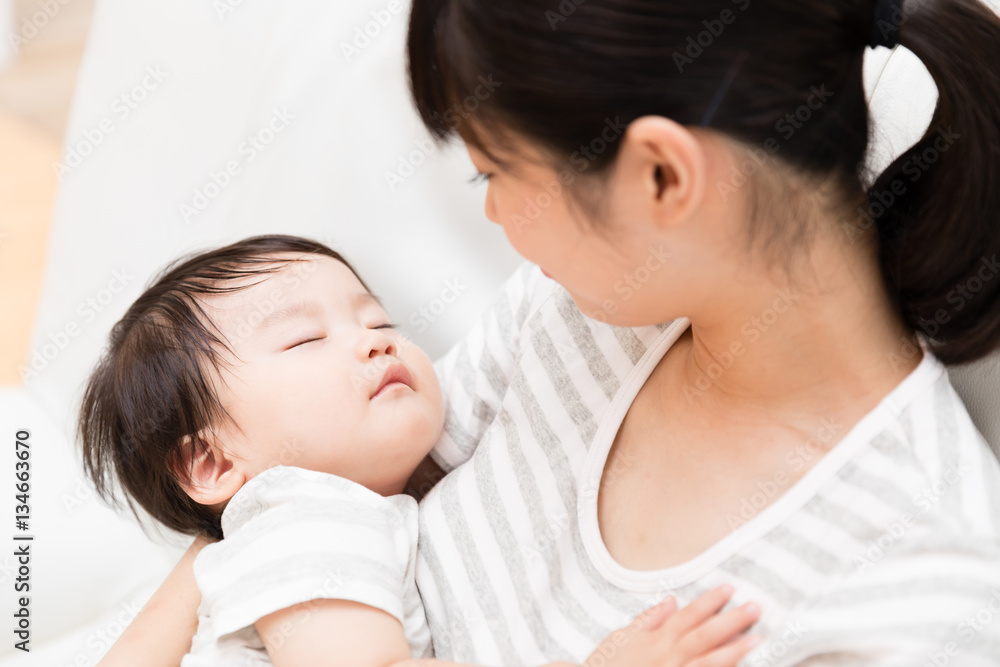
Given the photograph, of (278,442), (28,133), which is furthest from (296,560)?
(28,133)

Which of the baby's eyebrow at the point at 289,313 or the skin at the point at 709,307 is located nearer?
the skin at the point at 709,307

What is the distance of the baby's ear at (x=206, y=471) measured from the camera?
110cm

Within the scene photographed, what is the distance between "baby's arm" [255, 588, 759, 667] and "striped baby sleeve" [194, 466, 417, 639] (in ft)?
0.07

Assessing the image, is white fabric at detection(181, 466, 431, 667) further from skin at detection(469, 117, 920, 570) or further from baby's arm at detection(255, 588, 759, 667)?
skin at detection(469, 117, 920, 570)

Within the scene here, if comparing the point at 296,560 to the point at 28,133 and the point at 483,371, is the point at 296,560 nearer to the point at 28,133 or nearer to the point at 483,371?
the point at 483,371

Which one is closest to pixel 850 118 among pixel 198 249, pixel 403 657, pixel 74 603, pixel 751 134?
pixel 751 134

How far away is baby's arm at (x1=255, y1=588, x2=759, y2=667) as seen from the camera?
76cm

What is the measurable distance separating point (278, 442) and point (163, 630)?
29cm

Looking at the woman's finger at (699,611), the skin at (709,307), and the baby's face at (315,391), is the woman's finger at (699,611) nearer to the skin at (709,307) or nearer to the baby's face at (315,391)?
the skin at (709,307)

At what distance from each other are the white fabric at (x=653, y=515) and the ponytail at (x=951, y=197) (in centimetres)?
5

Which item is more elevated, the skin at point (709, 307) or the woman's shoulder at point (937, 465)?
the skin at point (709, 307)

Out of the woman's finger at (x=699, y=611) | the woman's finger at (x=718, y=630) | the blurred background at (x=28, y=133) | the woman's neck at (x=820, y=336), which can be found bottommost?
the woman's finger at (x=718, y=630)

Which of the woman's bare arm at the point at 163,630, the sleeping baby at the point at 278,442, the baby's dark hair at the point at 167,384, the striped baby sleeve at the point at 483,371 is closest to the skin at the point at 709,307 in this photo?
the sleeping baby at the point at 278,442

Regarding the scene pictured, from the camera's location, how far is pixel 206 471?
1.13 m
